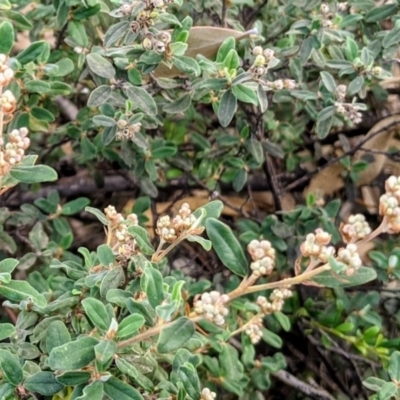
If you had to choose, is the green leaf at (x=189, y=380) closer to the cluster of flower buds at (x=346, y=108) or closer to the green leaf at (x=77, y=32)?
the cluster of flower buds at (x=346, y=108)

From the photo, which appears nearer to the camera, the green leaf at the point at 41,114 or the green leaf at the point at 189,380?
the green leaf at the point at 189,380

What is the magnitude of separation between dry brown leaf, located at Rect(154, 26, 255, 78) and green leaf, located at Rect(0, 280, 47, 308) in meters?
0.56

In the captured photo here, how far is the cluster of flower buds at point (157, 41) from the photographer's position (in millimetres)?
961

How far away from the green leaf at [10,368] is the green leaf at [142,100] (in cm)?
50

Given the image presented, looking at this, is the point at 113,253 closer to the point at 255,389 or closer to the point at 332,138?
the point at 255,389

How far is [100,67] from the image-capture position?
1097mm

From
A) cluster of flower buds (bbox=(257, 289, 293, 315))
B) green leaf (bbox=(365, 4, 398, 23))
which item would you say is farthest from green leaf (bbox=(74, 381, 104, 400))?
green leaf (bbox=(365, 4, 398, 23))

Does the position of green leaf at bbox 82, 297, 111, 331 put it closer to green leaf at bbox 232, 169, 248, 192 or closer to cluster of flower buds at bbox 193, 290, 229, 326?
cluster of flower buds at bbox 193, 290, 229, 326

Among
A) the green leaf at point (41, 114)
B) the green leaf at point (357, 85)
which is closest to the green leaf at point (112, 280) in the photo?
the green leaf at point (41, 114)

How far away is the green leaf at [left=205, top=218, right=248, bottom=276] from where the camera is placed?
2.78 ft

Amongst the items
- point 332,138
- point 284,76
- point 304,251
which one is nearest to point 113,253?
point 304,251

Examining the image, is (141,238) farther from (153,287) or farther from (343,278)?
(343,278)

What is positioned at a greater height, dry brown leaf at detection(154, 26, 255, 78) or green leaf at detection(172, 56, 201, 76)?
green leaf at detection(172, 56, 201, 76)

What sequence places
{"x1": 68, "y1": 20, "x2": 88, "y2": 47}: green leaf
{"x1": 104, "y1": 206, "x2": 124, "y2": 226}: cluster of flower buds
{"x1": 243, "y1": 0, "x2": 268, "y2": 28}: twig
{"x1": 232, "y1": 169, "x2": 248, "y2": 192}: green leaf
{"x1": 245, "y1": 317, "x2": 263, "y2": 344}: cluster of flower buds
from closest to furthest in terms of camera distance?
1. {"x1": 104, "y1": 206, "x2": 124, "y2": 226}: cluster of flower buds
2. {"x1": 245, "y1": 317, "x2": 263, "y2": 344}: cluster of flower buds
3. {"x1": 68, "y1": 20, "x2": 88, "y2": 47}: green leaf
4. {"x1": 232, "y1": 169, "x2": 248, "y2": 192}: green leaf
5. {"x1": 243, "y1": 0, "x2": 268, "y2": 28}: twig
